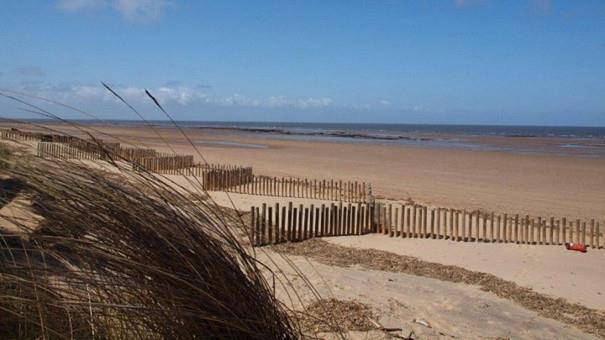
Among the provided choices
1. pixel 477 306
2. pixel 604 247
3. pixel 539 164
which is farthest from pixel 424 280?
pixel 539 164

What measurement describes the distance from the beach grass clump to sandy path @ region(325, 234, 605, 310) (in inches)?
263

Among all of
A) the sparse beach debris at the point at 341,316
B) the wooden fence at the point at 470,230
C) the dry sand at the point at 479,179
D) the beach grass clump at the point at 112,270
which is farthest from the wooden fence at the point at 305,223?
the beach grass clump at the point at 112,270

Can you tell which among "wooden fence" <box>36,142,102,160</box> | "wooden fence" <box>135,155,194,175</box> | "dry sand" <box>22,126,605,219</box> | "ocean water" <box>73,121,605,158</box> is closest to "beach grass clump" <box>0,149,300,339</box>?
"wooden fence" <box>36,142,102,160</box>

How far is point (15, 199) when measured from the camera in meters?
2.75

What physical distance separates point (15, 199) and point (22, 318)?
1.83ft

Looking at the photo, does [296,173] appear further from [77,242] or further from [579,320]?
[77,242]

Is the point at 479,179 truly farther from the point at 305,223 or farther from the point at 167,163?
the point at 305,223

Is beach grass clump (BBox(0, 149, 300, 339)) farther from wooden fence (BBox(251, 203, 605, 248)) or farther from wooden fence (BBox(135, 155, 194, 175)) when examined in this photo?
wooden fence (BBox(135, 155, 194, 175))

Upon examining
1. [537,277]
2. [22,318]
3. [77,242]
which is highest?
[77,242]

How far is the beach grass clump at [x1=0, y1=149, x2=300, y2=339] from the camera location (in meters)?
2.55

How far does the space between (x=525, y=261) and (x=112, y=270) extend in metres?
8.90

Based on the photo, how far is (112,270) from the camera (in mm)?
2611

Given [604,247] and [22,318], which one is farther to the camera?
[604,247]

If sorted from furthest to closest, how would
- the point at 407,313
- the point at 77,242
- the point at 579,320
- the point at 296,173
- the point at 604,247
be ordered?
the point at 296,173, the point at 604,247, the point at 579,320, the point at 407,313, the point at 77,242
